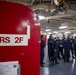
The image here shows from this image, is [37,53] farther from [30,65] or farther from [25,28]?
[25,28]

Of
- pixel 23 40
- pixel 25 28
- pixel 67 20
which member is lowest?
pixel 23 40

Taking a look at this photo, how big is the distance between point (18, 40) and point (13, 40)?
50 mm

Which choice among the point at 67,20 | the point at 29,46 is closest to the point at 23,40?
the point at 29,46

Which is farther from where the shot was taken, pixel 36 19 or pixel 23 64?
pixel 36 19

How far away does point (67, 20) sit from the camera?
10391mm

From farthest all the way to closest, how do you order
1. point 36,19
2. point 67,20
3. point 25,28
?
point 67,20 → point 36,19 → point 25,28

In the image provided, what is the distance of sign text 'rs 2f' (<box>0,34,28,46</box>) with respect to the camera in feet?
4.06

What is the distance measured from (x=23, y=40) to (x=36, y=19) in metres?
0.28

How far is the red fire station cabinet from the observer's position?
124cm

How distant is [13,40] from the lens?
1273 mm

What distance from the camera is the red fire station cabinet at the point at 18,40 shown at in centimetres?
124

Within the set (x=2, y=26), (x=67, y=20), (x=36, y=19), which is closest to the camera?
(x=2, y=26)

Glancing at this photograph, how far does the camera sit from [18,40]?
130 cm

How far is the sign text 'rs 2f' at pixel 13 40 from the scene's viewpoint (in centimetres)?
124
